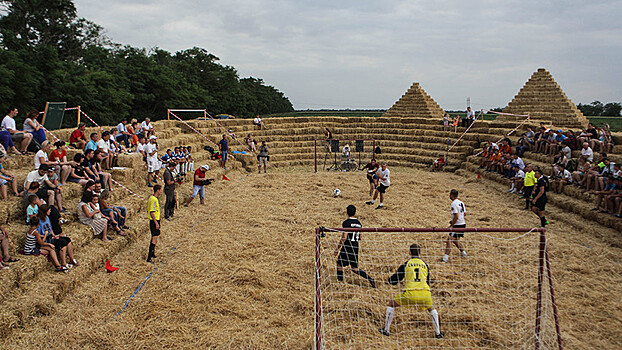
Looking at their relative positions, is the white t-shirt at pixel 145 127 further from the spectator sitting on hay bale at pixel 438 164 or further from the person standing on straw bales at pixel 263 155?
the spectator sitting on hay bale at pixel 438 164

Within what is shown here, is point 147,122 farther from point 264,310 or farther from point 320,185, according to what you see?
point 264,310

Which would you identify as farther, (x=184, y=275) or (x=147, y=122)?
(x=147, y=122)

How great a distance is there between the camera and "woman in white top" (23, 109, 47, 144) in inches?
523

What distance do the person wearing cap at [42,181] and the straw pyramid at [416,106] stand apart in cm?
3192

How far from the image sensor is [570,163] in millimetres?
16703

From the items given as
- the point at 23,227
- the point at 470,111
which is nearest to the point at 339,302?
the point at 23,227

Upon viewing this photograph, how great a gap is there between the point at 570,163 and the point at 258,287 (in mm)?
14290

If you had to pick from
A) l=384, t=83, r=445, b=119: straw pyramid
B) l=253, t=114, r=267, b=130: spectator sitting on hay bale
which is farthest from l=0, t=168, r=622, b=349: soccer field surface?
l=384, t=83, r=445, b=119: straw pyramid

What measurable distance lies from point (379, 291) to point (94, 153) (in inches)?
382

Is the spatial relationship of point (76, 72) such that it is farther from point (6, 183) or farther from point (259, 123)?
point (6, 183)

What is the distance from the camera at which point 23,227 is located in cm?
916

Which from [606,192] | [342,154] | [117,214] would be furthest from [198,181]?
[342,154]

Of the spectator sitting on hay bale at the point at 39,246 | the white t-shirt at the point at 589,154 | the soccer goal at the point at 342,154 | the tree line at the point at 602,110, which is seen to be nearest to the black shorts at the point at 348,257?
the spectator sitting on hay bale at the point at 39,246

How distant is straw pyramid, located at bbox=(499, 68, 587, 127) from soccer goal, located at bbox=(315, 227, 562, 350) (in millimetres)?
22476
